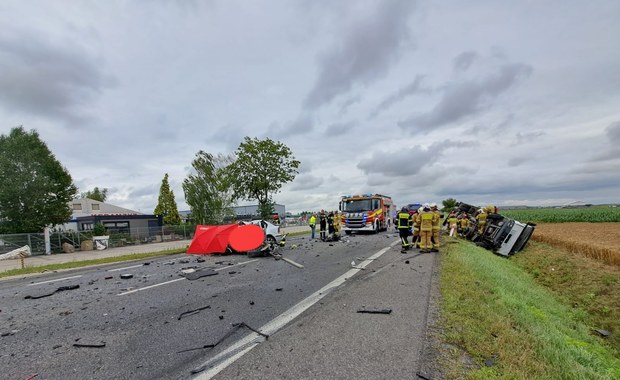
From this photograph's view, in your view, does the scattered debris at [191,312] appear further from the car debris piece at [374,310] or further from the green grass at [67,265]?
the green grass at [67,265]

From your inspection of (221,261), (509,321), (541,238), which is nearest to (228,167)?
(221,261)

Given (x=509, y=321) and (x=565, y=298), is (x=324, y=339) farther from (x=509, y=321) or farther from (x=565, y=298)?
(x=565, y=298)

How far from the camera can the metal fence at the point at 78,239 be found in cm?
1866

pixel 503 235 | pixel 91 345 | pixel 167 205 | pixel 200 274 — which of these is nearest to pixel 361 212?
pixel 503 235

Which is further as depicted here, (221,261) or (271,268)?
(221,261)

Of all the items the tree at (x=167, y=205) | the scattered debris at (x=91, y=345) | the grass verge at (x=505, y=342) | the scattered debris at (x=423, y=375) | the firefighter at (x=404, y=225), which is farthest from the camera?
the tree at (x=167, y=205)

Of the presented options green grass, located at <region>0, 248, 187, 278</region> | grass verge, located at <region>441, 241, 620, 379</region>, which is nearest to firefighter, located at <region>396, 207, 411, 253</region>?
grass verge, located at <region>441, 241, 620, 379</region>

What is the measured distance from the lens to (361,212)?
74.9 ft

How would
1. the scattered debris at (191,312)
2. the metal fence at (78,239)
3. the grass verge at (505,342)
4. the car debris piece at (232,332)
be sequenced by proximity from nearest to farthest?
the grass verge at (505,342), the car debris piece at (232,332), the scattered debris at (191,312), the metal fence at (78,239)

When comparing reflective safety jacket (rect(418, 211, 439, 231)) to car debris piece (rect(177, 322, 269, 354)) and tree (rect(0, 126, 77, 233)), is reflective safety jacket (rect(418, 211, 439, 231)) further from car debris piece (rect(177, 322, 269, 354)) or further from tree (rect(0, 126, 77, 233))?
tree (rect(0, 126, 77, 233))

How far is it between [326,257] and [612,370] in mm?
8506

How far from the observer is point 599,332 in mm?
6871

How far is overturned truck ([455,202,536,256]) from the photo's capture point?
48.5 ft

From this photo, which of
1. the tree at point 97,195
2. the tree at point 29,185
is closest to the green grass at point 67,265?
the tree at point 29,185
